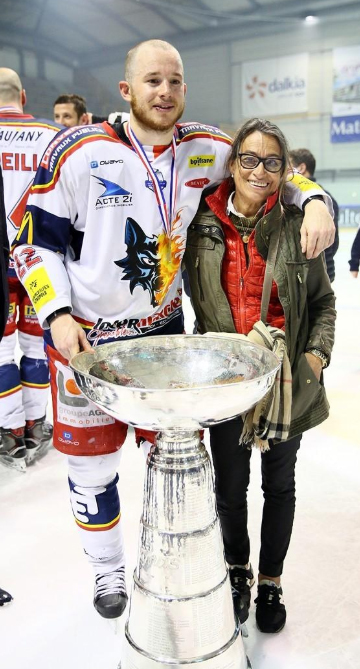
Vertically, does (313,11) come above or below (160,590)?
above

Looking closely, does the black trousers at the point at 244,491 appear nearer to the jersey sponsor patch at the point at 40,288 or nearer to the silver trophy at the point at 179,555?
the silver trophy at the point at 179,555

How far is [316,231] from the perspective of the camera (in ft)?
4.69

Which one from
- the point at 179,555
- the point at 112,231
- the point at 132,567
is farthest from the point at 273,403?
the point at 132,567

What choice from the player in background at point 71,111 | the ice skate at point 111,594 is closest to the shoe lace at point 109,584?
the ice skate at point 111,594

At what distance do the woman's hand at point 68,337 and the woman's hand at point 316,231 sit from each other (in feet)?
1.76

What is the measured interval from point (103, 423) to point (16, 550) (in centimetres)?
74

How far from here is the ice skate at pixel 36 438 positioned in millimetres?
2811

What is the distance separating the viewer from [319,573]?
191 cm

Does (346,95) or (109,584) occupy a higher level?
(346,95)

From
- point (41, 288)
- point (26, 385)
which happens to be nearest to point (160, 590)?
point (41, 288)

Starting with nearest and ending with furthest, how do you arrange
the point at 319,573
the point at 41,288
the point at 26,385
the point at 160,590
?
the point at 160,590
the point at 41,288
the point at 319,573
the point at 26,385

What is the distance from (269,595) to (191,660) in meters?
0.51

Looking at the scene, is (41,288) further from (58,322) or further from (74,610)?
(74,610)

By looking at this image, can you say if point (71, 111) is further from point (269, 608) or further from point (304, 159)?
point (269, 608)
